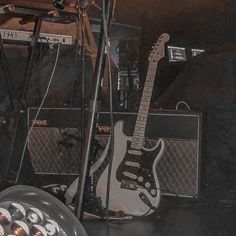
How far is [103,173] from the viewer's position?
88.0 inches

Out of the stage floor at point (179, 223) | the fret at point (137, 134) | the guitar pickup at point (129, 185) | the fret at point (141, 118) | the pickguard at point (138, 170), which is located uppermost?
the fret at point (141, 118)

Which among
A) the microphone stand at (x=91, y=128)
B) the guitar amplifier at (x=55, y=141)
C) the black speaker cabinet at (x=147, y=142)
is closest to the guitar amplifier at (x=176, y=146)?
the black speaker cabinet at (x=147, y=142)

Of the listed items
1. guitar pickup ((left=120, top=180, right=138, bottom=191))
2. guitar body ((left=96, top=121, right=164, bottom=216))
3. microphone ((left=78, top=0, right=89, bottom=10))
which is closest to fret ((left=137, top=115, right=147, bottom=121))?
guitar body ((left=96, top=121, right=164, bottom=216))

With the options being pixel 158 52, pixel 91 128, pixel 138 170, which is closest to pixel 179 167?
pixel 138 170

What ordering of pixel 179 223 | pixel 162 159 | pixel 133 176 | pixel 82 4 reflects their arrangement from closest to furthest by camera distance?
1. pixel 82 4
2. pixel 179 223
3. pixel 133 176
4. pixel 162 159

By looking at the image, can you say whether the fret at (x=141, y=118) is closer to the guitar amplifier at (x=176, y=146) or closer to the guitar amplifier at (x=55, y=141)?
the guitar amplifier at (x=176, y=146)

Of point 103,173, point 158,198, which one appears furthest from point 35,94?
point 158,198

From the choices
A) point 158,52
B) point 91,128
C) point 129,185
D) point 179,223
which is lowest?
point 179,223

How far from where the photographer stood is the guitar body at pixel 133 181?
2146mm

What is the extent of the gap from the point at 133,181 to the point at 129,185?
0.08 ft

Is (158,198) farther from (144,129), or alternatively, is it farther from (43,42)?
(43,42)

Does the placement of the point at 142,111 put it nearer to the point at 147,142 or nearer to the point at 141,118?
the point at 141,118

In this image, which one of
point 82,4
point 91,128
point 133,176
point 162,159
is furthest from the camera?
point 162,159

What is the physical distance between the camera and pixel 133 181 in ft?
7.13
